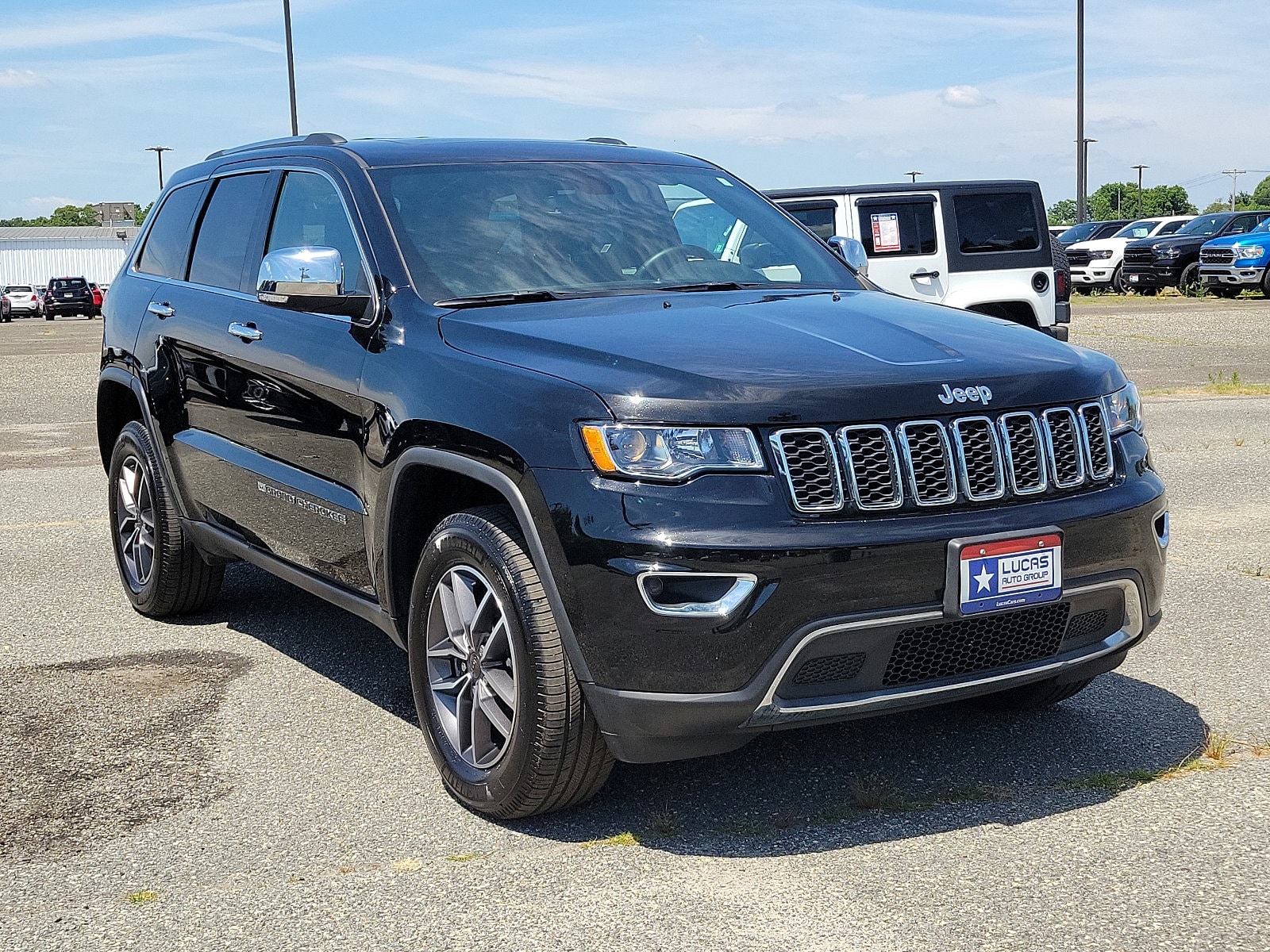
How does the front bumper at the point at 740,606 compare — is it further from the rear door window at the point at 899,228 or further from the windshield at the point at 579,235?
the rear door window at the point at 899,228

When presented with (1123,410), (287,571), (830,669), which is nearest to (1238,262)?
(1123,410)

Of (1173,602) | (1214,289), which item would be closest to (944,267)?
(1173,602)

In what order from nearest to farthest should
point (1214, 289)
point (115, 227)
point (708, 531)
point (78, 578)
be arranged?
point (708, 531) → point (78, 578) → point (1214, 289) → point (115, 227)

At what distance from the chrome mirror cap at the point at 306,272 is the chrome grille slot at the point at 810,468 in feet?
5.19

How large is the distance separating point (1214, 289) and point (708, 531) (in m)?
32.4

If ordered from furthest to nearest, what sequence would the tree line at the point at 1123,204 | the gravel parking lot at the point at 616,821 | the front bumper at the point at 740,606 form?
the tree line at the point at 1123,204 → the front bumper at the point at 740,606 → the gravel parking lot at the point at 616,821

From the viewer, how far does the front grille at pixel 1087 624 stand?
3852mm

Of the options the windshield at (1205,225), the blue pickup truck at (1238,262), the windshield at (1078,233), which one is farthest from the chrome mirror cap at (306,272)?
the windshield at (1078,233)

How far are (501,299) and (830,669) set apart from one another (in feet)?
5.08

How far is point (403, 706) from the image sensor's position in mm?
4992

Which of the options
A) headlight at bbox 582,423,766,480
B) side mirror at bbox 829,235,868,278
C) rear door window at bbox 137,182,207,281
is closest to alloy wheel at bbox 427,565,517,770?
headlight at bbox 582,423,766,480

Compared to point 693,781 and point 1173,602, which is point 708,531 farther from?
point 1173,602

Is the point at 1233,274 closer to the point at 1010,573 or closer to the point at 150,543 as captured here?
the point at 150,543

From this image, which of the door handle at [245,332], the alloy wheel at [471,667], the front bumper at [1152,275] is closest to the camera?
the alloy wheel at [471,667]
